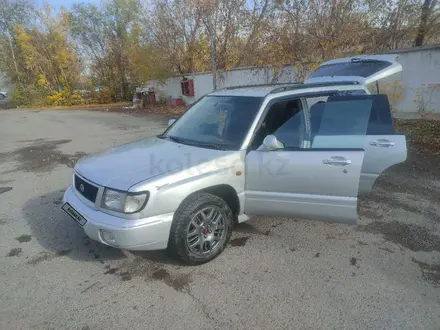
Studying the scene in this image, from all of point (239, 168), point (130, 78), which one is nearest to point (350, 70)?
point (239, 168)

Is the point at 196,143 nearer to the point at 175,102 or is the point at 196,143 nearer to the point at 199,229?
the point at 199,229

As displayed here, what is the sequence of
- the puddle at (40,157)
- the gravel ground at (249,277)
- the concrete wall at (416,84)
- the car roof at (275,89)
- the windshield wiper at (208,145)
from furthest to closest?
the concrete wall at (416,84) → the puddle at (40,157) → the car roof at (275,89) → the windshield wiper at (208,145) → the gravel ground at (249,277)

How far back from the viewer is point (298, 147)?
10.7 feet

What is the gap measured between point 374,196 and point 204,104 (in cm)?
283

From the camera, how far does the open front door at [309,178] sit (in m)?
2.98

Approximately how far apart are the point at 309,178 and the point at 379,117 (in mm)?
1535

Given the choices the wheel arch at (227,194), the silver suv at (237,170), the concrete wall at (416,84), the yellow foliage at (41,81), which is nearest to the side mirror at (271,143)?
the silver suv at (237,170)

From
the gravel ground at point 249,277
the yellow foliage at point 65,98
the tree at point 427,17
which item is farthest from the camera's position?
the yellow foliage at point 65,98

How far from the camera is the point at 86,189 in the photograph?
306cm

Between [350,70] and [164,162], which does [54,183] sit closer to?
[164,162]

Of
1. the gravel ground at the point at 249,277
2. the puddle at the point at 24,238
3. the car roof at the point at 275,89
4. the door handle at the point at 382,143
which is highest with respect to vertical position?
the car roof at the point at 275,89

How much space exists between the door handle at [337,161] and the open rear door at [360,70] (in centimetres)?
149

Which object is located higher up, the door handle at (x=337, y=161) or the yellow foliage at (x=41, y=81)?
the yellow foliage at (x=41, y=81)

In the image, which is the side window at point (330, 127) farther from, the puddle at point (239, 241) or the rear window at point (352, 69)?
the puddle at point (239, 241)
